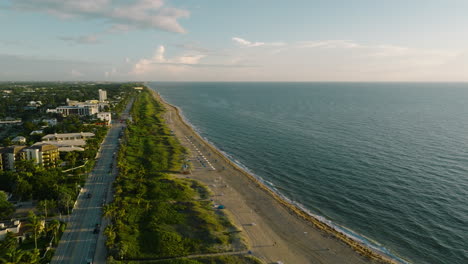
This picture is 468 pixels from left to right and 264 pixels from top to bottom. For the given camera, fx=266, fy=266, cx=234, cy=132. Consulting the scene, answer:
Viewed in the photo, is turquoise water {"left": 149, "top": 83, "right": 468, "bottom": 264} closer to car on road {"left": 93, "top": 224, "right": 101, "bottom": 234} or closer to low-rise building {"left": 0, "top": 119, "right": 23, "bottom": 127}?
car on road {"left": 93, "top": 224, "right": 101, "bottom": 234}

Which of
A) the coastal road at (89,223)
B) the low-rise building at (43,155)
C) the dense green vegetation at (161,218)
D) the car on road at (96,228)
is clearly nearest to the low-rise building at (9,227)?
the coastal road at (89,223)

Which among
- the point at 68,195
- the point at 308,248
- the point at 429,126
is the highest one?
the point at 429,126

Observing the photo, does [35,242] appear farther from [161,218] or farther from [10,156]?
[10,156]

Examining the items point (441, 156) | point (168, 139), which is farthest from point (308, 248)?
point (168, 139)

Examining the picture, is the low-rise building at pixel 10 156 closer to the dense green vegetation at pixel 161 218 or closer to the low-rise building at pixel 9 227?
the dense green vegetation at pixel 161 218

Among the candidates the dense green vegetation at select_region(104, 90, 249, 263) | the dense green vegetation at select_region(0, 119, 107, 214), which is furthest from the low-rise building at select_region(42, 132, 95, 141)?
the dense green vegetation at select_region(0, 119, 107, 214)

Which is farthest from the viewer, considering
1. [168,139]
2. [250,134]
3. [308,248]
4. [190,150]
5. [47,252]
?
[250,134]

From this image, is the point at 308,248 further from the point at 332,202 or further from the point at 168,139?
the point at 168,139
